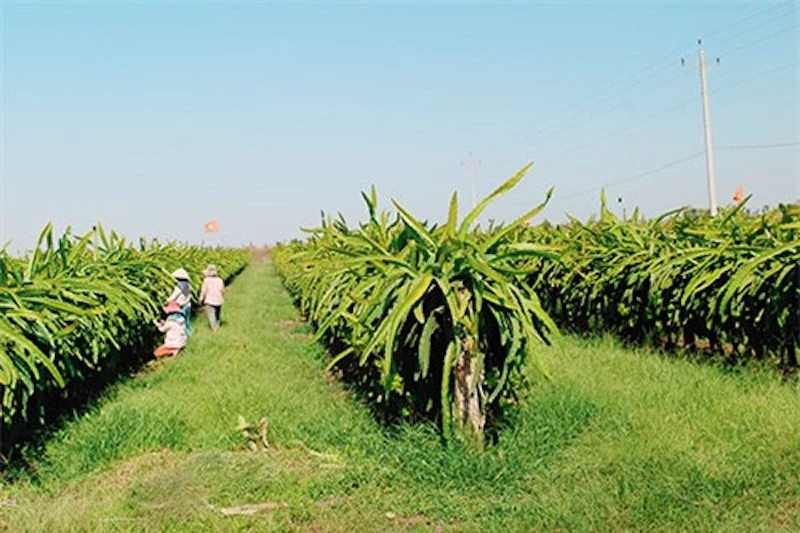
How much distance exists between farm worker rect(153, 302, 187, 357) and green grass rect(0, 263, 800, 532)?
426cm

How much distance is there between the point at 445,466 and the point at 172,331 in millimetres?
7670

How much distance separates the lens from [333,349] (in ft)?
30.6

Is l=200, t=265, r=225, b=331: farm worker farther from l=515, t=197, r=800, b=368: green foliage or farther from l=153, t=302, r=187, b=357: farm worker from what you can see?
l=515, t=197, r=800, b=368: green foliage

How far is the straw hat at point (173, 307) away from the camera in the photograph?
38.9 ft

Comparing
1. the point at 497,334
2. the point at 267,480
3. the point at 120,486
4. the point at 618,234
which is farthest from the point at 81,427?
the point at 618,234

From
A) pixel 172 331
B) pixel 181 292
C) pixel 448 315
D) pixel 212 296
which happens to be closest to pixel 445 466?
pixel 448 315

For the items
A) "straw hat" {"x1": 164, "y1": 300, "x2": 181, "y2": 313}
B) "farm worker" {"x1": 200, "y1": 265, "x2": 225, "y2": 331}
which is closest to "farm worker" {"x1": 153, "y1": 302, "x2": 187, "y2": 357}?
"straw hat" {"x1": 164, "y1": 300, "x2": 181, "y2": 313}

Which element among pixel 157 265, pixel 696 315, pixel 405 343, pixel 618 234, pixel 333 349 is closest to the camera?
pixel 405 343

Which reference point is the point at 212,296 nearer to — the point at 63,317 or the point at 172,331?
the point at 172,331

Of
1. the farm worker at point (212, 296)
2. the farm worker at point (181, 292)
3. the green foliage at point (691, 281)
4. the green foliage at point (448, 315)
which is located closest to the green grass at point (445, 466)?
the green foliage at point (448, 315)

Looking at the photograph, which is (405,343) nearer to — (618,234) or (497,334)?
(497,334)

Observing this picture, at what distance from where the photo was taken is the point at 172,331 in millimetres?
11664

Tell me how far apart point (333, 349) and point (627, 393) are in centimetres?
390

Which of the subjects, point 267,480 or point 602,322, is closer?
point 267,480
